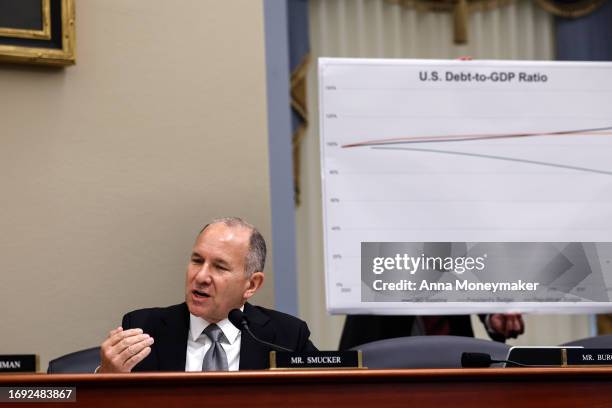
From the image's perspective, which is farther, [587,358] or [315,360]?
[587,358]

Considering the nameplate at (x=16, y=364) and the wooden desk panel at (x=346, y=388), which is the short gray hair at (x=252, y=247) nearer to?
the nameplate at (x=16, y=364)

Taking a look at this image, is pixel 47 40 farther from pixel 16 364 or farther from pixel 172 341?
pixel 16 364

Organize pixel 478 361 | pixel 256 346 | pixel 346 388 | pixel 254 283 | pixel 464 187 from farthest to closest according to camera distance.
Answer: pixel 254 283, pixel 464 187, pixel 256 346, pixel 478 361, pixel 346 388

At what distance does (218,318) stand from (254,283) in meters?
0.18

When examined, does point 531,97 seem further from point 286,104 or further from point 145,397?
point 145,397

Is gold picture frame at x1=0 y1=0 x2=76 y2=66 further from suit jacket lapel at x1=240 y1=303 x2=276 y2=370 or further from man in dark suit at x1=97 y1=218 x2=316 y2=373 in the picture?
suit jacket lapel at x1=240 y1=303 x2=276 y2=370

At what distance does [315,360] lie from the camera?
2.03 meters

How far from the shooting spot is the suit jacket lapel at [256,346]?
9.02ft

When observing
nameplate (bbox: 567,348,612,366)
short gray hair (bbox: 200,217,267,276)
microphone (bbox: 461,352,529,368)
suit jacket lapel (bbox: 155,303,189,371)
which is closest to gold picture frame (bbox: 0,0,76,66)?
short gray hair (bbox: 200,217,267,276)

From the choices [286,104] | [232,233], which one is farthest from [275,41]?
[232,233]

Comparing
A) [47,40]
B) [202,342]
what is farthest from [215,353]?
[47,40]

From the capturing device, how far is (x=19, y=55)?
2.91 meters

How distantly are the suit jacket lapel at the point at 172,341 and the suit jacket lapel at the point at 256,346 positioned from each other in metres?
0.16

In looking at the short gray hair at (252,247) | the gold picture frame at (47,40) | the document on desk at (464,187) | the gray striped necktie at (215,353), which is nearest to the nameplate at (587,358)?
the document on desk at (464,187)
